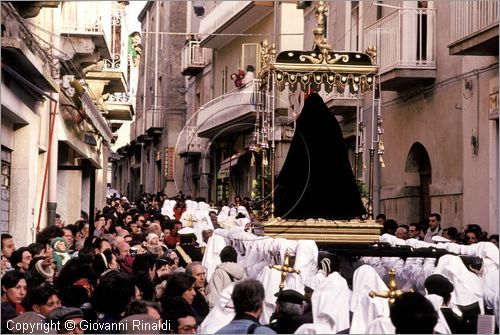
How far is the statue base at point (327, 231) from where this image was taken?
14.2m

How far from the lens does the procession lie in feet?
27.6

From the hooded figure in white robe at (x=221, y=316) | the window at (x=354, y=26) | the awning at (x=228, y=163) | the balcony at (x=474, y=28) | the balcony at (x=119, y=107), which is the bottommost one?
the hooded figure in white robe at (x=221, y=316)

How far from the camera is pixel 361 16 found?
25.7m

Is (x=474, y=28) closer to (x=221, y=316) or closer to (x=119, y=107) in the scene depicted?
(x=221, y=316)

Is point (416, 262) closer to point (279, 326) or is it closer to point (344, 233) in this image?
point (344, 233)

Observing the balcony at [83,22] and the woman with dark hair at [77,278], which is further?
the balcony at [83,22]

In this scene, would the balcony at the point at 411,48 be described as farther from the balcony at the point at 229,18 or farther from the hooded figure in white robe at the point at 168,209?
the balcony at the point at 229,18

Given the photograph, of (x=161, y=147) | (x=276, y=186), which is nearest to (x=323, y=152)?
(x=276, y=186)

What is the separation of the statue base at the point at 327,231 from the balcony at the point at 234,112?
56.0ft

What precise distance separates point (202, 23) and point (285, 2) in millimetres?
9168

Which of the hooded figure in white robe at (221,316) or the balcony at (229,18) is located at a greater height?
the balcony at (229,18)

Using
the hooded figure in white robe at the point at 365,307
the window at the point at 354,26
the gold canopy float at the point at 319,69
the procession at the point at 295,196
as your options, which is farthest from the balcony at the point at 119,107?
the hooded figure in white robe at the point at 365,307

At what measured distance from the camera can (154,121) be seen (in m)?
57.3

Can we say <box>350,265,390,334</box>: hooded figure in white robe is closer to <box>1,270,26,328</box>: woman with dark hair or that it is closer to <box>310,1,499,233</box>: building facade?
<box>1,270,26,328</box>: woman with dark hair
